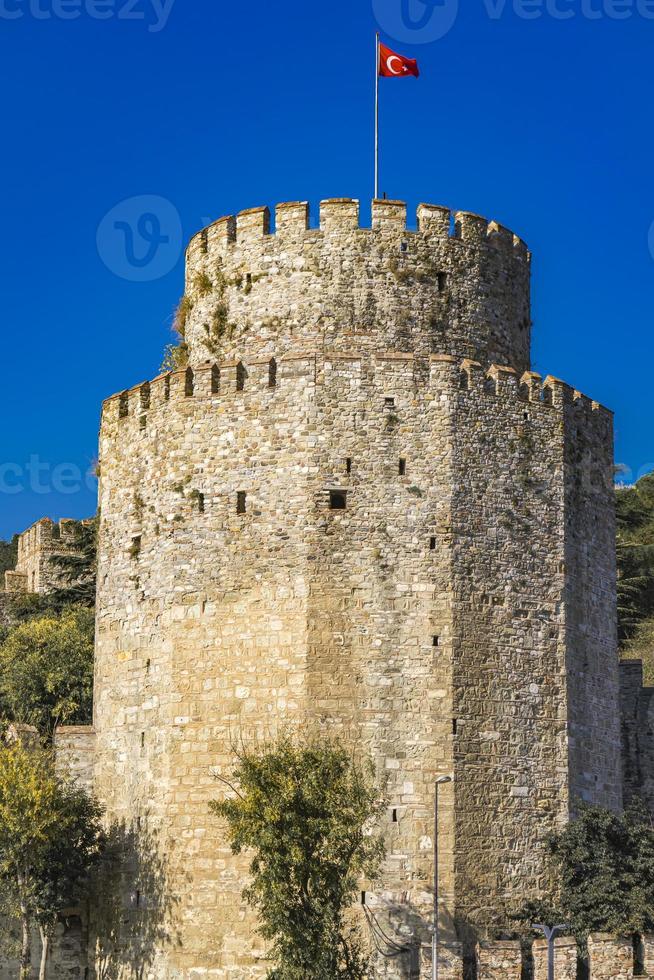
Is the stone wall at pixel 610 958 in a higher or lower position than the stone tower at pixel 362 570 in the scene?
lower

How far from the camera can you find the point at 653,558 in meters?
58.4

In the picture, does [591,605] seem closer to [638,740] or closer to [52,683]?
[638,740]

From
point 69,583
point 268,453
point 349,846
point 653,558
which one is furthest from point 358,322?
point 653,558

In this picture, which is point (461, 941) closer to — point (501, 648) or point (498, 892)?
point (498, 892)

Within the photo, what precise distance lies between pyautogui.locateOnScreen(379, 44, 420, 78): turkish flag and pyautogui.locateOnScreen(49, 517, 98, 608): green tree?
1711cm

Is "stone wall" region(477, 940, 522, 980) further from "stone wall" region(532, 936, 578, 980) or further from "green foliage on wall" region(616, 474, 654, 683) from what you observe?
"green foliage on wall" region(616, 474, 654, 683)

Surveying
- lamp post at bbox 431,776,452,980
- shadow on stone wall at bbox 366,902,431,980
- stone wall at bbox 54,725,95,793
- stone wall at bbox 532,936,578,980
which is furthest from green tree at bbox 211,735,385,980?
stone wall at bbox 54,725,95,793

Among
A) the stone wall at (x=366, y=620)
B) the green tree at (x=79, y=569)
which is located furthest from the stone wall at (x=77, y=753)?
the green tree at (x=79, y=569)

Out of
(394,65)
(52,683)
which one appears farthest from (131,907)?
(394,65)

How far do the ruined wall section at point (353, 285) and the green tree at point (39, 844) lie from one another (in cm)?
896

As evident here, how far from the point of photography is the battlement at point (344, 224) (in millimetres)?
29812

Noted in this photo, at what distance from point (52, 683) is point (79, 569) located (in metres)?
8.95

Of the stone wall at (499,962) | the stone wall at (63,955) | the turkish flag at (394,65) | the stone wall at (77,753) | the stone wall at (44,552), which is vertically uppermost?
the turkish flag at (394,65)

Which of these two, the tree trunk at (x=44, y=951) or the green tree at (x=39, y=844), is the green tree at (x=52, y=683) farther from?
the tree trunk at (x=44, y=951)
